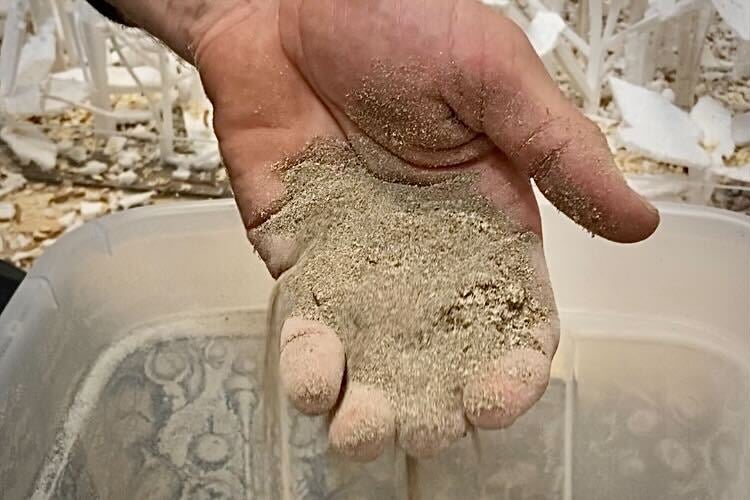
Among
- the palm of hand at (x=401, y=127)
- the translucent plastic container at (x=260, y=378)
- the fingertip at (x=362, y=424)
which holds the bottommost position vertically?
the translucent plastic container at (x=260, y=378)

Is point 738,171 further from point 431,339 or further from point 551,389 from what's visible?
point 431,339

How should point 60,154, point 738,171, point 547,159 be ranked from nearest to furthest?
point 547,159 → point 738,171 → point 60,154

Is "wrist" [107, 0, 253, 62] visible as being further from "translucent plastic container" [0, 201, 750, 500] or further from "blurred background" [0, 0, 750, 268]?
"blurred background" [0, 0, 750, 268]

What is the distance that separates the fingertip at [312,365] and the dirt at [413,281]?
1 cm

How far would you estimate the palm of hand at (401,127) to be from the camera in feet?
1.47

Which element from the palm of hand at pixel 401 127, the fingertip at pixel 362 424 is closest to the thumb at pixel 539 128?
the palm of hand at pixel 401 127

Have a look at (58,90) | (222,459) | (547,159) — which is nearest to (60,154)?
(58,90)

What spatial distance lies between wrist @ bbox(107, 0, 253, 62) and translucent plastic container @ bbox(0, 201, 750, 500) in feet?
0.46

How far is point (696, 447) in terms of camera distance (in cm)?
62

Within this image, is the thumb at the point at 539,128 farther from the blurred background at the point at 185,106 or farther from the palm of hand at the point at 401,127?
the blurred background at the point at 185,106

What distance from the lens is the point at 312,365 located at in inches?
18.0

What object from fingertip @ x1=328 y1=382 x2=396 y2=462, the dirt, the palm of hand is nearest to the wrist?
the palm of hand

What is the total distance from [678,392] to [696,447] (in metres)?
0.04

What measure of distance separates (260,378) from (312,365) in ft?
0.75
